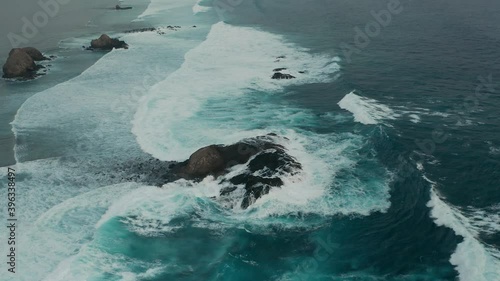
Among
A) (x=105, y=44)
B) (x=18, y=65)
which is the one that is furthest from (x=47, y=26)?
(x=18, y=65)

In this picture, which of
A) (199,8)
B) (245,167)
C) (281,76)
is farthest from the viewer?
(199,8)

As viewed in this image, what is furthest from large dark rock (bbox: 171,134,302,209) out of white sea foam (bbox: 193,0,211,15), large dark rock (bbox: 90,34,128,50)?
white sea foam (bbox: 193,0,211,15)

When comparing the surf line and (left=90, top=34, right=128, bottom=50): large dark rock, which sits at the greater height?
(left=90, top=34, right=128, bottom=50): large dark rock

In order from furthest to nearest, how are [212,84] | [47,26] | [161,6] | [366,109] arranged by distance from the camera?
[161,6], [47,26], [212,84], [366,109]

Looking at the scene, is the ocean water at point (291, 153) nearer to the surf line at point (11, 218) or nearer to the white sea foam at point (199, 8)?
the surf line at point (11, 218)

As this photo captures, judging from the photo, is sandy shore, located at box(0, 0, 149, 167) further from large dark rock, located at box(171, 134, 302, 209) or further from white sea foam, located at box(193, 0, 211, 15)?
large dark rock, located at box(171, 134, 302, 209)

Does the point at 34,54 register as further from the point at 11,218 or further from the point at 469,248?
the point at 469,248

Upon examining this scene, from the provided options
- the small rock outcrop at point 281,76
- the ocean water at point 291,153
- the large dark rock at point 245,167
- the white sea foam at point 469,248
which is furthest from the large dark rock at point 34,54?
the white sea foam at point 469,248
